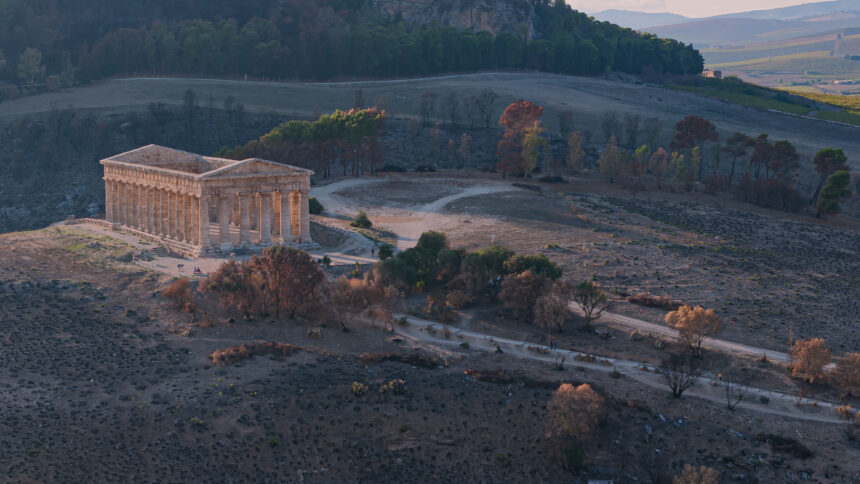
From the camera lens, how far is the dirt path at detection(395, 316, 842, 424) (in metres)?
51.5

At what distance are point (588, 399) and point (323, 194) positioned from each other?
2402 inches

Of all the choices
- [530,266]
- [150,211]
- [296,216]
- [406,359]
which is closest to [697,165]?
[530,266]

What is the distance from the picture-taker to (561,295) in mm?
64625

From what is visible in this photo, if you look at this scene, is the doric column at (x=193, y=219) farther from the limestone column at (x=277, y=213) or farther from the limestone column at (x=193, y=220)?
the limestone column at (x=277, y=213)

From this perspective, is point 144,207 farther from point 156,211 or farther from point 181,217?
point 181,217

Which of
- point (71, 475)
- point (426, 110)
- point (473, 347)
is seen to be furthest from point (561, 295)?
point (426, 110)

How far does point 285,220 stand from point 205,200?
7.24 m

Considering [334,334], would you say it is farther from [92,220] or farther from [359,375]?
[92,220]

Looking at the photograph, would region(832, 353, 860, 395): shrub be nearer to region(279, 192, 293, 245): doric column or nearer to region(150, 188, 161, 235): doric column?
region(279, 192, 293, 245): doric column

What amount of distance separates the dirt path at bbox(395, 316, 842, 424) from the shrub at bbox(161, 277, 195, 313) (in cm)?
1449

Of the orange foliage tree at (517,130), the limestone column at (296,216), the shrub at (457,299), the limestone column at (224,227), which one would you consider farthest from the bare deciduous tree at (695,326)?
the orange foliage tree at (517,130)

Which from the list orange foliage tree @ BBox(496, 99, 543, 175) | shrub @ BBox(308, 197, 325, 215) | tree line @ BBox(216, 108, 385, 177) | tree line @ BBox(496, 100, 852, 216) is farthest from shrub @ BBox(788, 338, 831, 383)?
tree line @ BBox(216, 108, 385, 177)

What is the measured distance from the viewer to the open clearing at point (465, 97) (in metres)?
153

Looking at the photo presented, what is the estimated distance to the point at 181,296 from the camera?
6372cm
